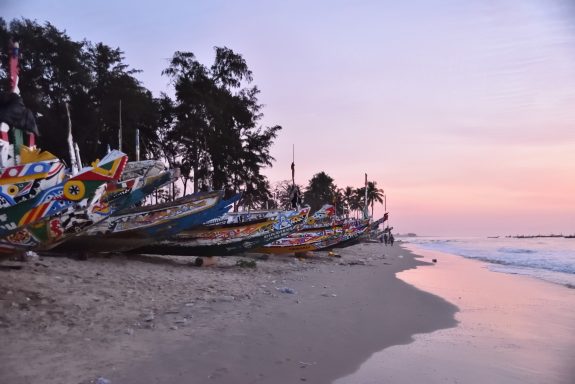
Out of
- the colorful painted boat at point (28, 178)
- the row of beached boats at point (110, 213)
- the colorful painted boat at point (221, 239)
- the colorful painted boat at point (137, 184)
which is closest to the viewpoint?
the colorful painted boat at point (28, 178)

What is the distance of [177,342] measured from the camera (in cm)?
533

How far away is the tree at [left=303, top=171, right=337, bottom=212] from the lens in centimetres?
8162

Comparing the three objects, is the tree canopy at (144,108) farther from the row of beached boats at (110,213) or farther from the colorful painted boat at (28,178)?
the colorful painted boat at (28,178)

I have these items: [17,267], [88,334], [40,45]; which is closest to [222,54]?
[40,45]

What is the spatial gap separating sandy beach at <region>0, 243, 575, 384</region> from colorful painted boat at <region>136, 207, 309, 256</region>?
3.64 meters

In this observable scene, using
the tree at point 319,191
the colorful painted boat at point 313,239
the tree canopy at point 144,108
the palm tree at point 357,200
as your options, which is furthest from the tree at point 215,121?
the palm tree at point 357,200

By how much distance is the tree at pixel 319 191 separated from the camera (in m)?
81.6

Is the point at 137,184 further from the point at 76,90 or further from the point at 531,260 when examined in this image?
the point at 531,260

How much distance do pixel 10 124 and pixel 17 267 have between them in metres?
2.84

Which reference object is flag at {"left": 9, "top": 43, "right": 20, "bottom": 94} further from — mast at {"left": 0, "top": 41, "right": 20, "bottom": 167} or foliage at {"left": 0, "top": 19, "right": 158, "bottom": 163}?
foliage at {"left": 0, "top": 19, "right": 158, "bottom": 163}

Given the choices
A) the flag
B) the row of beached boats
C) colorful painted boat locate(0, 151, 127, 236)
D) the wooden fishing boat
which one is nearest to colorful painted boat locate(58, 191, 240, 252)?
the row of beached boats

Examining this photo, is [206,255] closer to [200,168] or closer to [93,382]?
[93,382]

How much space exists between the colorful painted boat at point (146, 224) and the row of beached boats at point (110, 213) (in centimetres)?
3

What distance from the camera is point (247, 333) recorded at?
5961 mm
